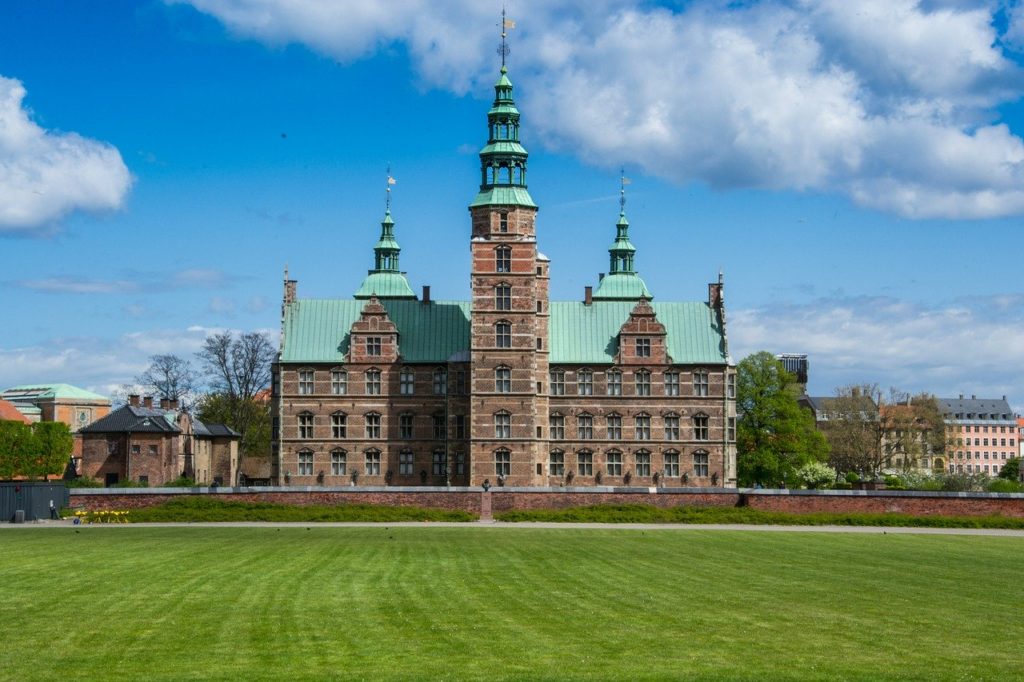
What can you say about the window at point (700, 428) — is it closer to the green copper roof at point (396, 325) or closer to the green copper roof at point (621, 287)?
the green copper roof at point (621, 287)

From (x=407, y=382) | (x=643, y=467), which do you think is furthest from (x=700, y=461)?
(x=407, y=382)

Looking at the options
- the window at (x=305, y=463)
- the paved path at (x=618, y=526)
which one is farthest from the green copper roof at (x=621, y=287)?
the paved path at (x=618, y=526)

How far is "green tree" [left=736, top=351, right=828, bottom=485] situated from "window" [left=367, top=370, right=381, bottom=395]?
24.9 metres

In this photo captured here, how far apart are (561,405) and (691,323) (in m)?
9.92

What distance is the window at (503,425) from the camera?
3105 inches

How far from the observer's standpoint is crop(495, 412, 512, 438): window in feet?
259

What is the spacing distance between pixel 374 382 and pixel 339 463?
5333 mm

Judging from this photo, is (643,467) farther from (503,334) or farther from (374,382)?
(374,382)

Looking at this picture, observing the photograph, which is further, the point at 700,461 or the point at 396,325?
the point at 396,325

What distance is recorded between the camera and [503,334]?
260 ft

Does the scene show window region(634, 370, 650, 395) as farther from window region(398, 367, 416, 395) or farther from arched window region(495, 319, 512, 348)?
window region(398, 367, 416, 395)

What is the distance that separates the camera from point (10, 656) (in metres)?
19.6

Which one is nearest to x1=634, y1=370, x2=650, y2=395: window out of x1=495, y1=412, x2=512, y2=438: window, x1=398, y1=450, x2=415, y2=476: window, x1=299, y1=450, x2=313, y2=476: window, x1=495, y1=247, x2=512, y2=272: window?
x1=495, y1=412, x2=512, y2=438: window

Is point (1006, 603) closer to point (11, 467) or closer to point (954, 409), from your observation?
point (11, 467)
